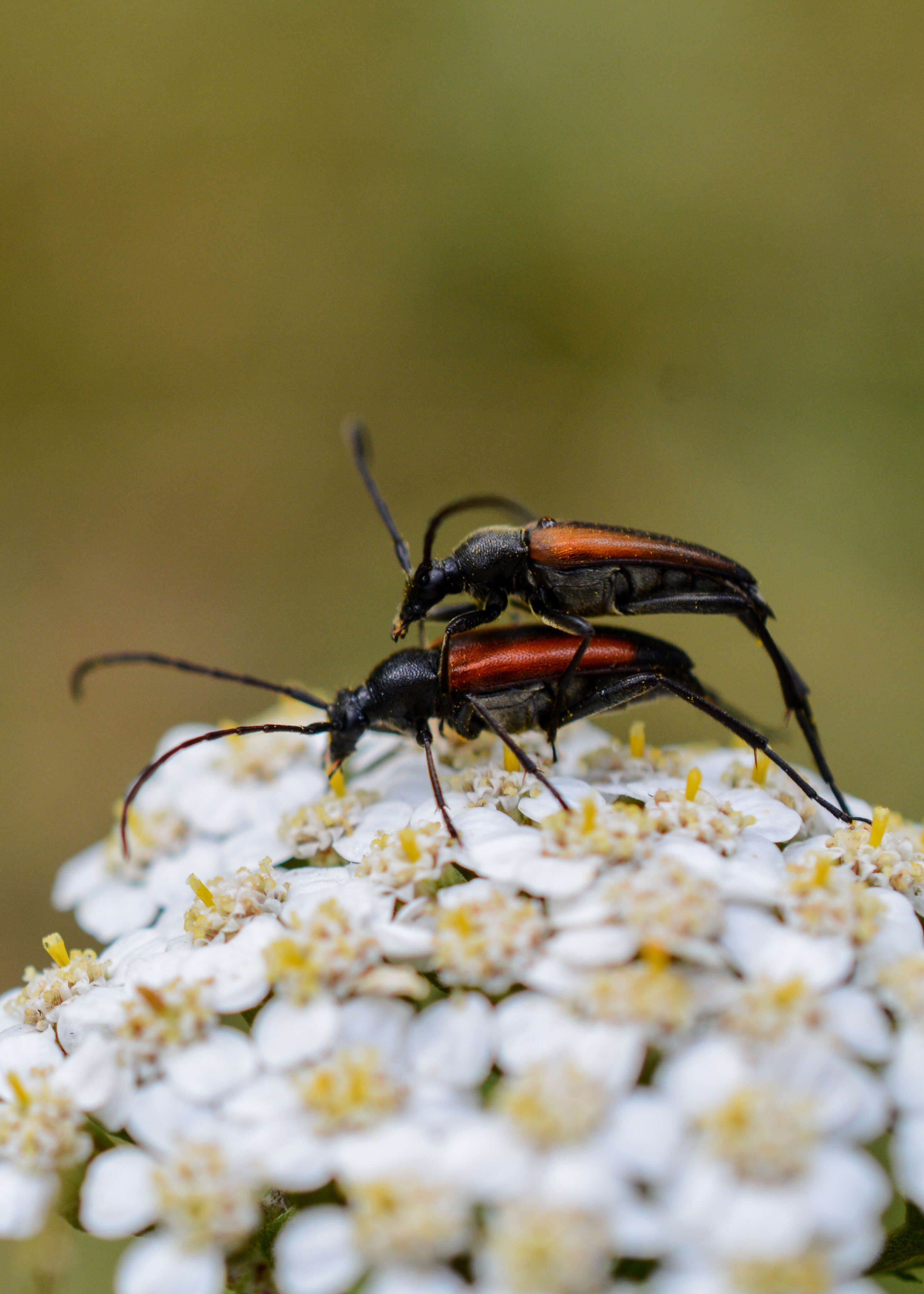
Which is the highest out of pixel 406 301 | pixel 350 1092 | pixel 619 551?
pixel 406 301

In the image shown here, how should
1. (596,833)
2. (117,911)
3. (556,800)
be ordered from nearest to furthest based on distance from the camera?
(596,833) < (556,800) < (117,911)

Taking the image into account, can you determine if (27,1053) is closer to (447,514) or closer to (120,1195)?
(120,1195)

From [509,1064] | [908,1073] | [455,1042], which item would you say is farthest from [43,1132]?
[908,1073]

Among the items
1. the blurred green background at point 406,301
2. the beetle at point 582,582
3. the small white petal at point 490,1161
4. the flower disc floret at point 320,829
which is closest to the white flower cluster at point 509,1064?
the small white petal at point 490,1161

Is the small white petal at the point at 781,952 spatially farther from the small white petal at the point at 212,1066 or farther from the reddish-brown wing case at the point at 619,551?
the reddish-brown wing case at the point at 619,551

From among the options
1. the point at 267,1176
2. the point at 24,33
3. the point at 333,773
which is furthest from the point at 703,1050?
the point at 24,33

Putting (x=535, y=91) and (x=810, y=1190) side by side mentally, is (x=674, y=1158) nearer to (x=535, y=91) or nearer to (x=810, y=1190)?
(x=810, y=1190)

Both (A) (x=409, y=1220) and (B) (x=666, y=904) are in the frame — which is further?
(B) (x=666, y=904)
